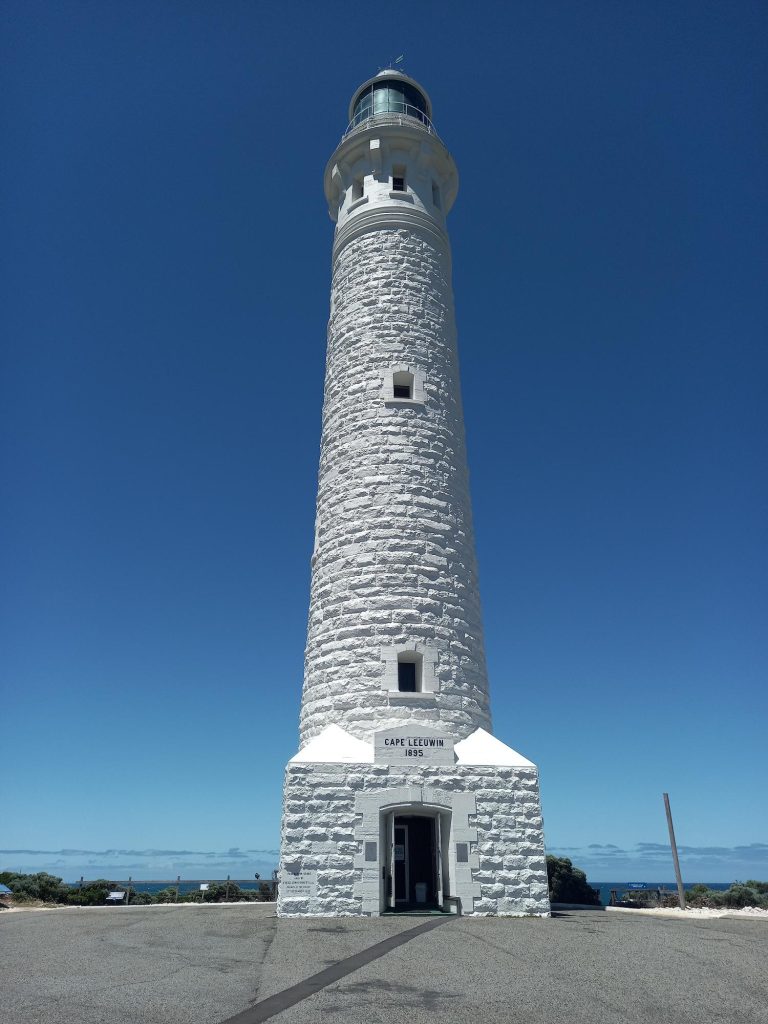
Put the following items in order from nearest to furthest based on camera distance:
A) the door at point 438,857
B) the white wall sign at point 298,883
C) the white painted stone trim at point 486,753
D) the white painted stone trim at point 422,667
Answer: the white wall sign at point 298,883
the door at point 438,857
the white painted stone trim at point 486,753
the white painted stone trim at point 422,667

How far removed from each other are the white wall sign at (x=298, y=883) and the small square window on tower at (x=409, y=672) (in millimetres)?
4079

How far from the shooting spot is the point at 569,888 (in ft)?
73.6

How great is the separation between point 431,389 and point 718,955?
1354cm

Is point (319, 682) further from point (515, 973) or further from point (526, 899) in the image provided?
point (515, 973)

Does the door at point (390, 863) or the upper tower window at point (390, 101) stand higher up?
the upper tower window at point (390, 101)

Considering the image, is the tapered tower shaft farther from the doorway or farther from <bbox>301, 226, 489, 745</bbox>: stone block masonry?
the doorway

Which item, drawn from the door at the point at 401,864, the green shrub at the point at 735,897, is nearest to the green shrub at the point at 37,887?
the door at the point at 401,864

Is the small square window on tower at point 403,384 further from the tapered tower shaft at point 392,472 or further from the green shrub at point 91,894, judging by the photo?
the green shrub at point 91,894

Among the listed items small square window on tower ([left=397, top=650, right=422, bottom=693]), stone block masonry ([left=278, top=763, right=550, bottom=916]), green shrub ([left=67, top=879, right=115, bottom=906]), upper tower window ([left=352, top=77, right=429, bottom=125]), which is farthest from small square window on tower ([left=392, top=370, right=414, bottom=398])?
green shrub ([left=67, top=879, right=115, bottom=906])

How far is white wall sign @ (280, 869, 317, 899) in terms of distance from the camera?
1297 cm

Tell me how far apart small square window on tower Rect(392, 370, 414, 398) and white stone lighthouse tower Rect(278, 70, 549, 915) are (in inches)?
2.2

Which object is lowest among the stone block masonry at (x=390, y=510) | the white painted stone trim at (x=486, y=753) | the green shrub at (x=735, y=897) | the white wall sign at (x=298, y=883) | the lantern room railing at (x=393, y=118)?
the green shrub at (x=735, y=897)

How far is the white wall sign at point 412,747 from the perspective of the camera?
1411cm

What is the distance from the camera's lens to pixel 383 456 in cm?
1741
